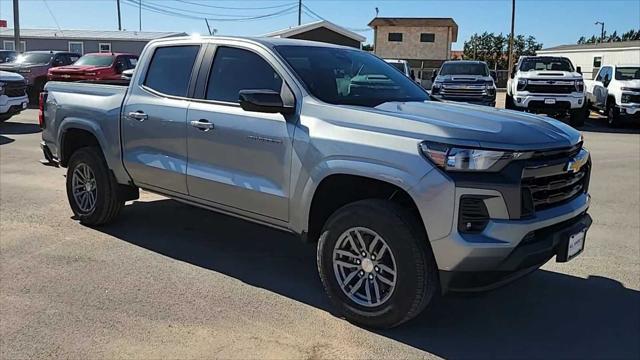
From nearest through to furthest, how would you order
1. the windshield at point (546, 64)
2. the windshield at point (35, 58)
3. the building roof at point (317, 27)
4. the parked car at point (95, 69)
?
the windshield at point (546, 64)
the parked car at point (95, 69)
the windshield at point (35, 58)
the building roof at point (317, 27)

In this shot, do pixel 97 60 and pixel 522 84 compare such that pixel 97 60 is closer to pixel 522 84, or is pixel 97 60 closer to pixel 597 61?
→ pixel 522 84

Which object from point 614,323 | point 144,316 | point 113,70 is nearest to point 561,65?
point 113,70

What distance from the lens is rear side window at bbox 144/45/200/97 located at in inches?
208

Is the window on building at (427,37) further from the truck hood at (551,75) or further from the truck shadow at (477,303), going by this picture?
the truck shadow at (477,303)

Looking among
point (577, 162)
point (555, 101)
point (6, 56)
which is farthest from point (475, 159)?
point (6, 56)

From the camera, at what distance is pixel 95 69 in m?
19.5

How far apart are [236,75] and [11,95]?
38.8ft

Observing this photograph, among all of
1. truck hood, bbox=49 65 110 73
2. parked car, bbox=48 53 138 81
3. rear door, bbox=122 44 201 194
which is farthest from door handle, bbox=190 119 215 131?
truck hood, bbox=49 65 110 73

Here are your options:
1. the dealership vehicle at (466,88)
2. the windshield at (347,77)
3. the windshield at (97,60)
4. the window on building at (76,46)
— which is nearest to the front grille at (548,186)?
the windshield at (347,77)

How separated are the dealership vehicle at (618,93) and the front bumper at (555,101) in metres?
1.44

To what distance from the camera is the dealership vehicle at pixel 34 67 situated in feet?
71.4

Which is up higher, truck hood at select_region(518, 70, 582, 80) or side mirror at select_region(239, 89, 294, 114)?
truck hood at select_region(518, 70, 582, 80)

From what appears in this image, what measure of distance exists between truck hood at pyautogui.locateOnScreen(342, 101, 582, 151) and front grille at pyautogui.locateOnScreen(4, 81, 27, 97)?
42.1ft

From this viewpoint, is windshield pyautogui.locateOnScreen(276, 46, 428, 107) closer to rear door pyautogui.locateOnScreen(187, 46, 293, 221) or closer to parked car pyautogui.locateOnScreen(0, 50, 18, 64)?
rear door pyautogui.locateOnScreen(187, 46, 293, 221)
